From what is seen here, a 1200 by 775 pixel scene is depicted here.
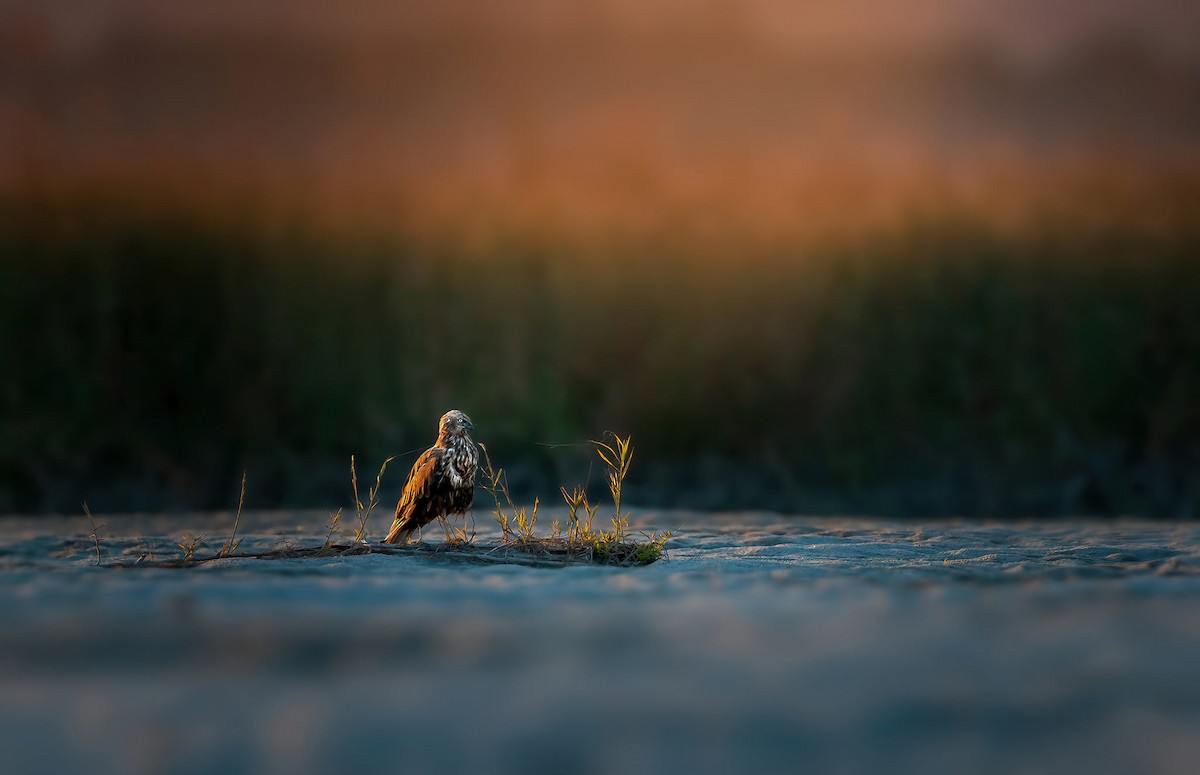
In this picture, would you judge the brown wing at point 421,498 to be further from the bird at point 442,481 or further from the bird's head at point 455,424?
the bird's head at point 455,424

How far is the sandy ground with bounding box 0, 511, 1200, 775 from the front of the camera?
332cm

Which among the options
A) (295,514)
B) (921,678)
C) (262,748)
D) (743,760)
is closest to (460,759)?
(262,748)

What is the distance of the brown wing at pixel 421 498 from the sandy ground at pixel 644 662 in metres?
0.80

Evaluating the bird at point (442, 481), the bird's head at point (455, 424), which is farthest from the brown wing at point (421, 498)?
the bird's head at point (455, 424)

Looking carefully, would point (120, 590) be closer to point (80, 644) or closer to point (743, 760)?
point (80, 644)

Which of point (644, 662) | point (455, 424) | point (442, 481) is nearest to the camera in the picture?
point (644, 662)

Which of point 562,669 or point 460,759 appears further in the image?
point 562,669

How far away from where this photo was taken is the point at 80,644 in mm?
4723

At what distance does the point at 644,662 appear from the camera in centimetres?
427

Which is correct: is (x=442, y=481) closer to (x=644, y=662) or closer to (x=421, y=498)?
(x=421, y=498)

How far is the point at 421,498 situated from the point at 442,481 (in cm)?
20

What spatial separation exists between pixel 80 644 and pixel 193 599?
787 millimetres

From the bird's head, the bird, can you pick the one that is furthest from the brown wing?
the bird's head

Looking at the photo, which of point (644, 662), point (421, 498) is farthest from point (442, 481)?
point (644, 662)
